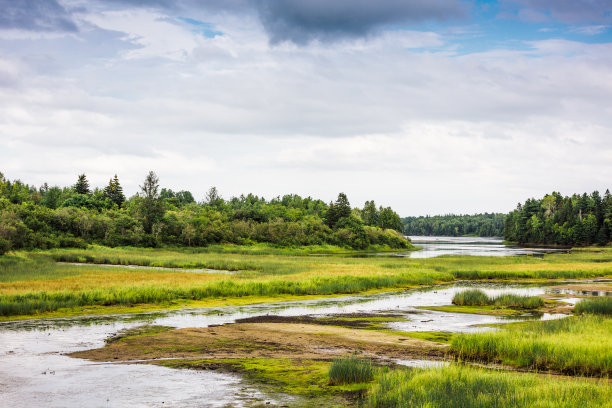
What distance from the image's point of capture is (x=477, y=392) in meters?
12.8

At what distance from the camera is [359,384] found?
598 inches

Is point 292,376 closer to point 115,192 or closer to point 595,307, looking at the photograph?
point 595,307

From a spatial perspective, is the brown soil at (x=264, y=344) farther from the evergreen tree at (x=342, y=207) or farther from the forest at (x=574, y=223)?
the forest at (x=574, y=223)

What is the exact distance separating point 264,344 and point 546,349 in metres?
11.1

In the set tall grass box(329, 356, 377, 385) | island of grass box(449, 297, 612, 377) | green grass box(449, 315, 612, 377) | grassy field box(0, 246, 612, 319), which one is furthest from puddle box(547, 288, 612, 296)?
tall grass box(329, 356, 377, 385)

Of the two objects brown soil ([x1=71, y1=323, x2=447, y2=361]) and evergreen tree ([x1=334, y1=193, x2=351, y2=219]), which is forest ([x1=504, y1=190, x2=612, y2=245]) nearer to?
evergreen tree ([x1=334, y1=193, x2=351, y2=219])

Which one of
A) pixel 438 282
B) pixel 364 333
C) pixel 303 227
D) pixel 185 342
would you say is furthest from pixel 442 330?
pixel 303 227

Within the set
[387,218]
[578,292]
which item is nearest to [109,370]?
[578,292]

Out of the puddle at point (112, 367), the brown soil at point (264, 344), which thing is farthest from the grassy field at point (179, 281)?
the brown soil at point (264, 344)

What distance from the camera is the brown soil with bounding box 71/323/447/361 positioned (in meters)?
19.4

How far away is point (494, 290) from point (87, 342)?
115ft

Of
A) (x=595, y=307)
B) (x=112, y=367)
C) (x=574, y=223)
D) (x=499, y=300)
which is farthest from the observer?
(x=574, y=223)

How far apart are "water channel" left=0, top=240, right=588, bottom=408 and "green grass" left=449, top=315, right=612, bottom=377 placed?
19.2 feet

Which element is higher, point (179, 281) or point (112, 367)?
point (179, 281)
